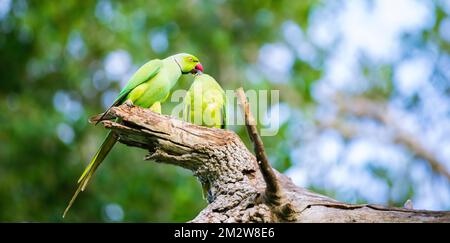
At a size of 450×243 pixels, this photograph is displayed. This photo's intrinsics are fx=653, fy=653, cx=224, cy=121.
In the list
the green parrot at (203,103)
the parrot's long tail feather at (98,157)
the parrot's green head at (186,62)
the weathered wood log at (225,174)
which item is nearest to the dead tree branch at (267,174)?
the weathered wood log at (225,174)

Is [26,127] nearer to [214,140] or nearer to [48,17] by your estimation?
[48,17]

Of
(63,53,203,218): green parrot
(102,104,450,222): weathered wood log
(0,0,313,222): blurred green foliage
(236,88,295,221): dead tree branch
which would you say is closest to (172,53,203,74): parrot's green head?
(63,53,203,218): green parrot

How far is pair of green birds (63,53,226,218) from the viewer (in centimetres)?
531

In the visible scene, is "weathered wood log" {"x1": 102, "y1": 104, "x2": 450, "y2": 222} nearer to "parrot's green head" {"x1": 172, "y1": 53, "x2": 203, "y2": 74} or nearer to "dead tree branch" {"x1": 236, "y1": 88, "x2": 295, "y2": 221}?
"dead tree branch" {"x1": 236, "y1": 88, "x2": 295, "y2": 221}

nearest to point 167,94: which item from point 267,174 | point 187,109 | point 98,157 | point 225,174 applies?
point 187,109

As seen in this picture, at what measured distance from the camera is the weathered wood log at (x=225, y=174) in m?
4.64

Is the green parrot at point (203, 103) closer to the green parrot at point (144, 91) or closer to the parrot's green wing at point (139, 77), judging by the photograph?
the green parrot at point (144, 91)

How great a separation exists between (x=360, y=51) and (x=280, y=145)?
12.9 feet

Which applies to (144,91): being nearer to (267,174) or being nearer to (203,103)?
(203,103)

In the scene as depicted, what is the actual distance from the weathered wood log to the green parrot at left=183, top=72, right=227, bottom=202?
2.06 ft

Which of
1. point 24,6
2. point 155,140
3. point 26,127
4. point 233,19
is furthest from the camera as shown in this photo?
point 233,19

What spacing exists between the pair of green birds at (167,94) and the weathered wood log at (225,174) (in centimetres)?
42

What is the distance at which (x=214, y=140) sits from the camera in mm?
4988
